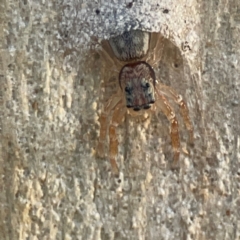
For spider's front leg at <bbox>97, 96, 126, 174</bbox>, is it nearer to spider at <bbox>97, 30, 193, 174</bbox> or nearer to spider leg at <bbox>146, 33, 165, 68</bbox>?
spider at <bbox>97, 30, 193, 174</bbox>

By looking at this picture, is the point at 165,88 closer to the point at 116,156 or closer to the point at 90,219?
the point at 116,156

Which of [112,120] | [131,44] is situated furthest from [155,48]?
[112,120]

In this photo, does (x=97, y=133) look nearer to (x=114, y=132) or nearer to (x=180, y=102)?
(x=114, y=132)

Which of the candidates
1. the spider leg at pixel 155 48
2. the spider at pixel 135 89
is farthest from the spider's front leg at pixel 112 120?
the spider leg at pixel 155 48

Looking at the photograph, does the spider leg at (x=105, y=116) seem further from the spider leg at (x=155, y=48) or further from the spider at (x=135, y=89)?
the spider leg at (x=155, y=48)

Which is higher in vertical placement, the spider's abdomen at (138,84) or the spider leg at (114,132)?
the spider's abdomen at (138,84)

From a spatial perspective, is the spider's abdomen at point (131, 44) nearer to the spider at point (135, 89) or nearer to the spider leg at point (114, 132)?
the spider at point (135, 89)

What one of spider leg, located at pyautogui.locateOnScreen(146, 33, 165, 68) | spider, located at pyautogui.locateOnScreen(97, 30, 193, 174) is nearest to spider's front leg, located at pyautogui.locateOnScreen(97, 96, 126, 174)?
spider, located at pyautogui.locateOnScreen(97, 30, 193, 174)

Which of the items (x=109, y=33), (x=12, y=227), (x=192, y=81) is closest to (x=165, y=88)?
(x=192, y=81)
